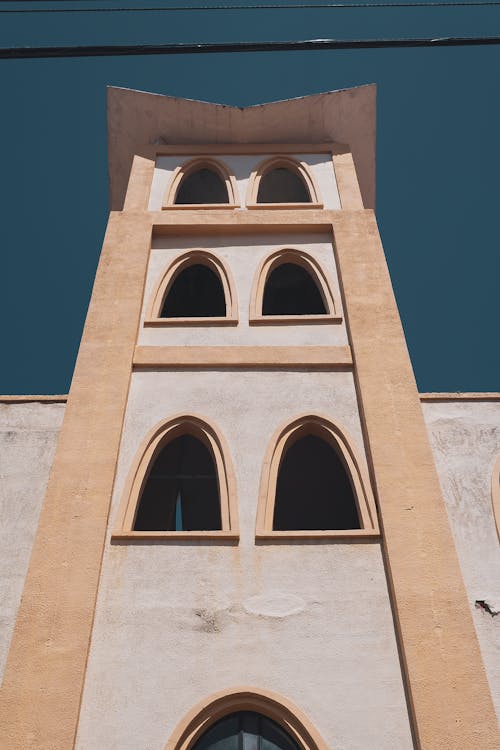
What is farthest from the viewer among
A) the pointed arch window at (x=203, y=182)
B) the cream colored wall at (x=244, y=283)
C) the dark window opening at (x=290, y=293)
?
the pointed arch window at (x=203, y=182)

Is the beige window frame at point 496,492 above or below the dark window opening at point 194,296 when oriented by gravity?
below

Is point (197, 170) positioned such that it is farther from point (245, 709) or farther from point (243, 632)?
point (245, 709)

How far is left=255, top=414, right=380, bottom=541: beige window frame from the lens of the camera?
25.2ft

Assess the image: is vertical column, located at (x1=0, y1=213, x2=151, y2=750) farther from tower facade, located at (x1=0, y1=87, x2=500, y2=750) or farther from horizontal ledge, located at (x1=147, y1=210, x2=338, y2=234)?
horizontal ledge, located at (x1=147, y1=210, x2=338, y2=234)

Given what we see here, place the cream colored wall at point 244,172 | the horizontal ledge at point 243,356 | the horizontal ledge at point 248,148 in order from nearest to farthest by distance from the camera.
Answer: the horizontal ledge at point 243,356 < the cream colored wall at point 244,172 < the horizontal ledge at point 248,148

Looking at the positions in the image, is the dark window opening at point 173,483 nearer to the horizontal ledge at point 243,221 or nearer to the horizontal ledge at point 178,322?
the horizontal ledge at point 178,322

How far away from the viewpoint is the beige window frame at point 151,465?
7.69 metres

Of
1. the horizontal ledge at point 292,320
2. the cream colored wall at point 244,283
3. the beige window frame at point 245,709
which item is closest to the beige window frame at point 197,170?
the cream colored wall at point 244,283

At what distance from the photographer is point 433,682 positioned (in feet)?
21.3

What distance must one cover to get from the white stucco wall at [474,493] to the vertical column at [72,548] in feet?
11.1

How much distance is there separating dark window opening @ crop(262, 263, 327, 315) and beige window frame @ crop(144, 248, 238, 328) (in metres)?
1.12

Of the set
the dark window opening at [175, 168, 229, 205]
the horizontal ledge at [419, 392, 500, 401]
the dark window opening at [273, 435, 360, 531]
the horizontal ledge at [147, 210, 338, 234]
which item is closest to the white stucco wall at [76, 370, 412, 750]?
the horizontal ledge at [419, 392, 500, 401]

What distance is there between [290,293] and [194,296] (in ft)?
5.17

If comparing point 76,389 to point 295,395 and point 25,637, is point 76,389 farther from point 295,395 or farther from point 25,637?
point 25,637
